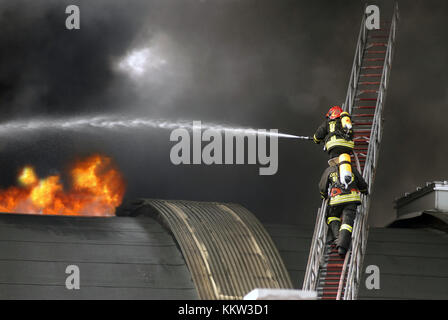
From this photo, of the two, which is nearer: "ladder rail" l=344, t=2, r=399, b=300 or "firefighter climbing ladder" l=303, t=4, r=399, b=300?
"ladder rail" l=344, t=2, r=399, b=300

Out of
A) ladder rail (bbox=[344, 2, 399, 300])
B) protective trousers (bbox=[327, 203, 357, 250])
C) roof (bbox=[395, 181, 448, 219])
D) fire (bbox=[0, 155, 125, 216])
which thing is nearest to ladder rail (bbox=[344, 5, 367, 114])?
ladder rail (bbox=[344, 2, 399, 300])

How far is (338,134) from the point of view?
15391mm

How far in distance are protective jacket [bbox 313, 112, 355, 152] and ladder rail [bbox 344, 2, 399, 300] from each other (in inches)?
33.6

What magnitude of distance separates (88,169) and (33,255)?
9.53 metres

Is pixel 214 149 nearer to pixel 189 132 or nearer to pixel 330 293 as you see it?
pixel 189 132

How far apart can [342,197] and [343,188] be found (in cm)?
18

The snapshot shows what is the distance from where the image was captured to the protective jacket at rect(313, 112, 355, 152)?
1530 cm
